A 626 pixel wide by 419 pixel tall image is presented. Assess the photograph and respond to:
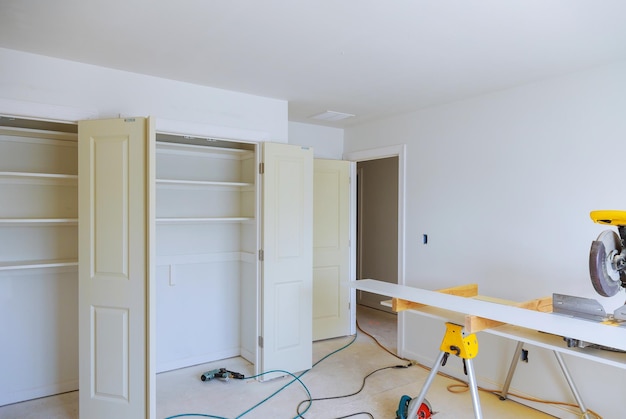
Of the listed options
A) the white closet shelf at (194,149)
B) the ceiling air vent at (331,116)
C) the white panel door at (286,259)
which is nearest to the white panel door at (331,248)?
the ceiling air vent at (331,116)

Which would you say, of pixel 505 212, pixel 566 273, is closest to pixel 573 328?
pixel 566 273

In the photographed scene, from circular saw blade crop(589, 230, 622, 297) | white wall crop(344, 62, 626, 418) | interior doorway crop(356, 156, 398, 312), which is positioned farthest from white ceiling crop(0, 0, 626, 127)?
interior doorway crop(356, 156, 398, 312)

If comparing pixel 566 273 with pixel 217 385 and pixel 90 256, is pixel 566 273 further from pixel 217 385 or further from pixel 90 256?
pixel 90 256

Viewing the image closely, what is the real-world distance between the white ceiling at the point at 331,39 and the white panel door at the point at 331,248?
1642 millimetres

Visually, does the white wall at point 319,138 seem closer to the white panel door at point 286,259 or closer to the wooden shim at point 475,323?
the white panel door at point 286,259

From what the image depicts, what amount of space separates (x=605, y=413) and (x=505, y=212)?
1.48m

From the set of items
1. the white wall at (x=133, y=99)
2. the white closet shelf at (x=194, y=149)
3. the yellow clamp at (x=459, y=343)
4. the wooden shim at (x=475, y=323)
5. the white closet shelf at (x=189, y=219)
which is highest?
the white wall at (x=133, y=99)

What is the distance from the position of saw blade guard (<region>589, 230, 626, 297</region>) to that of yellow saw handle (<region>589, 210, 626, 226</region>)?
0.06 metres

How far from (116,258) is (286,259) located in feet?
4.60

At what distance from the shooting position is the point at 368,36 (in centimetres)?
228

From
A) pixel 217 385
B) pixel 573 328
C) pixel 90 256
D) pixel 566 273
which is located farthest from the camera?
pixel 217 385

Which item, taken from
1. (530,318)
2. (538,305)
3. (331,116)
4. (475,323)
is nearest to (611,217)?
(530,318)

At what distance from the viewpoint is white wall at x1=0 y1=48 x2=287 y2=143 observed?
2598mm

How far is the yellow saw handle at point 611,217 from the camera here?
1977 millimetres
